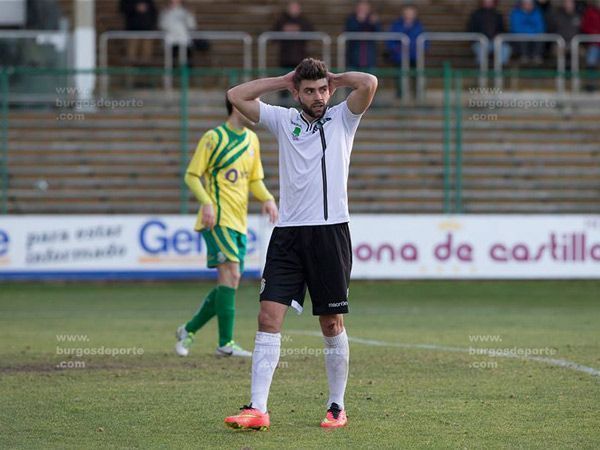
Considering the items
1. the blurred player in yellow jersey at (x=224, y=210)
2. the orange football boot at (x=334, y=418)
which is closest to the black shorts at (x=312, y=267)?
Result: the orange football boot at (x=334, y=418)

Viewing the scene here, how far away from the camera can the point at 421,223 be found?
21188 millimetres

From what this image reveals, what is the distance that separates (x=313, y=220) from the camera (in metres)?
8.31

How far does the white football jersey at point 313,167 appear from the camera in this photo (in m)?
8.31

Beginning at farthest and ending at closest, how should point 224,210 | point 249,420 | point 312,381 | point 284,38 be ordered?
point 284,38 → point 224,210 → point 312,381 → point 249,420

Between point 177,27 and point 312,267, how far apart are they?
17.7 m

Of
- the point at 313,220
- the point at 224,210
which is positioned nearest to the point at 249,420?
the point at 313,220

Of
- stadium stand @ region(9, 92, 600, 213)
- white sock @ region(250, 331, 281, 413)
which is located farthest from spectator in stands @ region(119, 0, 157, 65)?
white sock @ region(250, 331, 281, 413)

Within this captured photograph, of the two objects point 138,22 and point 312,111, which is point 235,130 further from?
point 138,22

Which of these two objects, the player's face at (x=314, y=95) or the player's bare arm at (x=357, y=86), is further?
the player's bare arm at (x=357, y=86)

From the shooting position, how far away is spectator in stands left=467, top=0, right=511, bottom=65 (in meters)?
26.0

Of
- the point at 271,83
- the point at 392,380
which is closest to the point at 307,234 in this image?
the point at 271,83

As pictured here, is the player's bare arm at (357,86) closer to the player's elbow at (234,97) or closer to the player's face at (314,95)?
the player's face at (314,95)

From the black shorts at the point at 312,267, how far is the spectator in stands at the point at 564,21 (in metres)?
18.7

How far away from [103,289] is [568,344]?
1050cm
